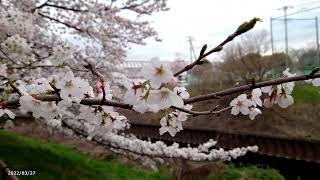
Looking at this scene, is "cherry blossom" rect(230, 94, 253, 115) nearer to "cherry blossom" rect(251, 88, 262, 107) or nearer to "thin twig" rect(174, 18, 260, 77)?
"cherry blossom" rect(251, 88, 262, 107)

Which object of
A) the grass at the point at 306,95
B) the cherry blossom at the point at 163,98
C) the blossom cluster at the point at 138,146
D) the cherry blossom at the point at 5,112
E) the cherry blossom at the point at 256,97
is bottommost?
the blossom cluster at the point at 138,146

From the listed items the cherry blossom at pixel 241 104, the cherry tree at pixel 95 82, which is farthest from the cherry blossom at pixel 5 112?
the cherry blossom at pixel 241 104

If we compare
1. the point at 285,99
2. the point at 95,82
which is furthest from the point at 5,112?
the point at 285,99

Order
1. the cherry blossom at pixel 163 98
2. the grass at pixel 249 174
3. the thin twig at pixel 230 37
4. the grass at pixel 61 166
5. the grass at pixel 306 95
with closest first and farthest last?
the thin twig at pixel 230 37, the cherry blossom at pixel 163 98, the grass at pixel 61 166, the grass at pixel 249 174, the grass at pixel 306 95

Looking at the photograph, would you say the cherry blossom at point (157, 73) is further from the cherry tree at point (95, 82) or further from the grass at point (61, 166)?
the grass at point (61, 166)

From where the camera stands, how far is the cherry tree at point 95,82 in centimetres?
157

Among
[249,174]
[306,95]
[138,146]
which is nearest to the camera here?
[138,146]

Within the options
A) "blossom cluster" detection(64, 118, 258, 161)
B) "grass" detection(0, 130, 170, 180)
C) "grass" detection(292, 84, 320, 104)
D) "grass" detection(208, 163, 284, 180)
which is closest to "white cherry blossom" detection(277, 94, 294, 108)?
"blossom cluster" detection(64, 118, 258, 161)

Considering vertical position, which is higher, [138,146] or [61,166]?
[138,146]

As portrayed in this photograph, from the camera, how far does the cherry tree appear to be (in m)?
1.57

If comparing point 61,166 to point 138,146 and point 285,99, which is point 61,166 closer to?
point 138,146

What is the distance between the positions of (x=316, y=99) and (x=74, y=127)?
35.0 ft

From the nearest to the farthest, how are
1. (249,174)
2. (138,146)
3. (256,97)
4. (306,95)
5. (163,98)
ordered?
(163,98) < (256,97) < (138,146) < (249,174) < (306,95)

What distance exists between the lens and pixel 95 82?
1983 mm
